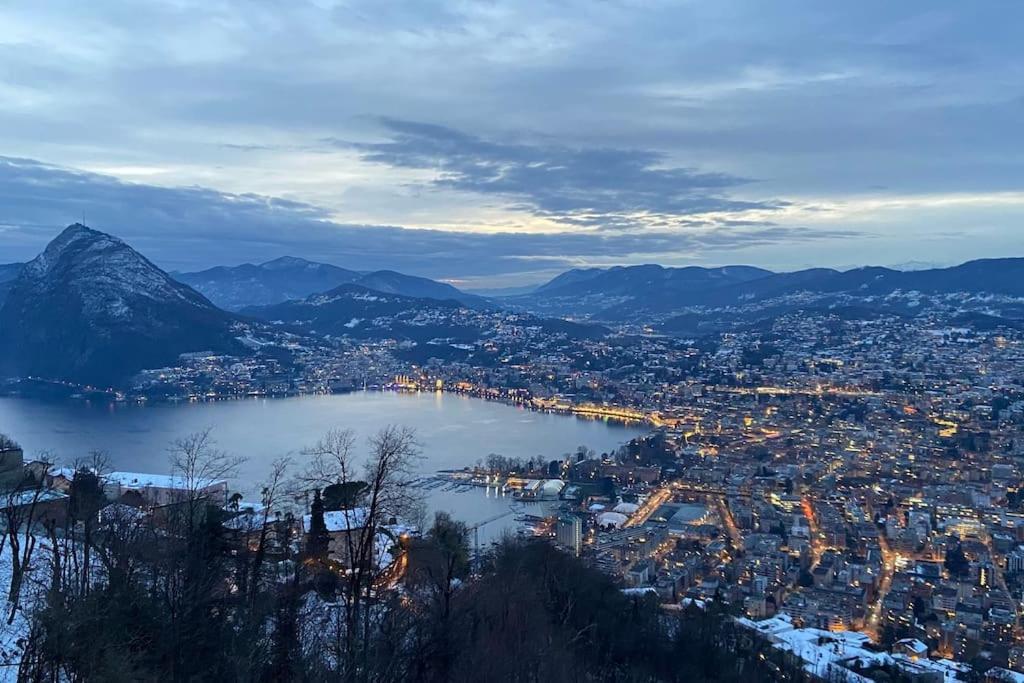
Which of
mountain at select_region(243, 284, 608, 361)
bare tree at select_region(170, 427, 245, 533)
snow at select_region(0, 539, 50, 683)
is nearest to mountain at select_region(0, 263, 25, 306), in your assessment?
mountain at select_region(243, 284, 608, 361)

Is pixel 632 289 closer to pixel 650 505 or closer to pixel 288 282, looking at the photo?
pixel 288 282

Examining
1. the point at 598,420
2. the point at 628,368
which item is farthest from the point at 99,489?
the point at 628,368

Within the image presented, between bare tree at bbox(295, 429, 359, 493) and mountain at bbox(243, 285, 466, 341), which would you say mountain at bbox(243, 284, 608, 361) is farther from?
bare tree at bbox(295, 429, 359, 493)

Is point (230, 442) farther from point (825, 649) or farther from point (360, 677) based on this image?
point (360, 677)

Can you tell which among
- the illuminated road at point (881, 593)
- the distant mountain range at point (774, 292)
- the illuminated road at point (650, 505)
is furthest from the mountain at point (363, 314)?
the illuminated road at point (881, 593)

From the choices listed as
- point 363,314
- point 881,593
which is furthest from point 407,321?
point 881,593

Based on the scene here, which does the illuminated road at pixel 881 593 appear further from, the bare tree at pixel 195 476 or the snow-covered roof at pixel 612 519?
the bare tree at pixel 195 476
